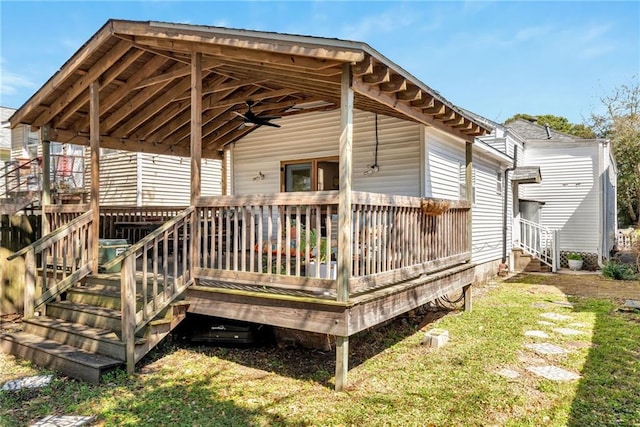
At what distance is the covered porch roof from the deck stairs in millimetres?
3003

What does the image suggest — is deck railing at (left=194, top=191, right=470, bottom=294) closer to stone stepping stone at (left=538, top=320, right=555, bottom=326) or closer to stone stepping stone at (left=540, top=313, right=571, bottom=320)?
stone stepping stone at (left=538, top=320, right=555, bottom=326)

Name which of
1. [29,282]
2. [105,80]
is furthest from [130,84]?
[29,282]

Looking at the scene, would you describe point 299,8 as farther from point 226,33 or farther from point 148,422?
point 148,422

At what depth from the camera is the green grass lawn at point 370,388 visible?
3.51m

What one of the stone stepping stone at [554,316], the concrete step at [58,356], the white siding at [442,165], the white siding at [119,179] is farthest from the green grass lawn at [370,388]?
the white siding at [119,179]

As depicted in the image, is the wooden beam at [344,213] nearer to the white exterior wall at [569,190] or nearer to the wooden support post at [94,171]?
the wooden support post at [94,171]

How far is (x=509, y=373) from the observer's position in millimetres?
4543

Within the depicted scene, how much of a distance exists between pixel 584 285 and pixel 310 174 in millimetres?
7934

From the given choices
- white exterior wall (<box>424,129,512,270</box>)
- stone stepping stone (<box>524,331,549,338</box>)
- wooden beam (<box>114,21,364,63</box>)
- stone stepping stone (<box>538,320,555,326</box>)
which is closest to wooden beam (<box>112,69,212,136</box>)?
wooden beam (<box>114,21,364,63</box>)

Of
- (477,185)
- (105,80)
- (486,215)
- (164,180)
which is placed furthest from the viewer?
(164,180)

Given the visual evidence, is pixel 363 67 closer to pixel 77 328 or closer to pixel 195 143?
pixel 195 143

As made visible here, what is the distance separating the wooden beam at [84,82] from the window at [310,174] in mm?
3972

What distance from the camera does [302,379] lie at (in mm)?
4434

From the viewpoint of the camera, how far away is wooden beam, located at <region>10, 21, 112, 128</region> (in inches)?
217
